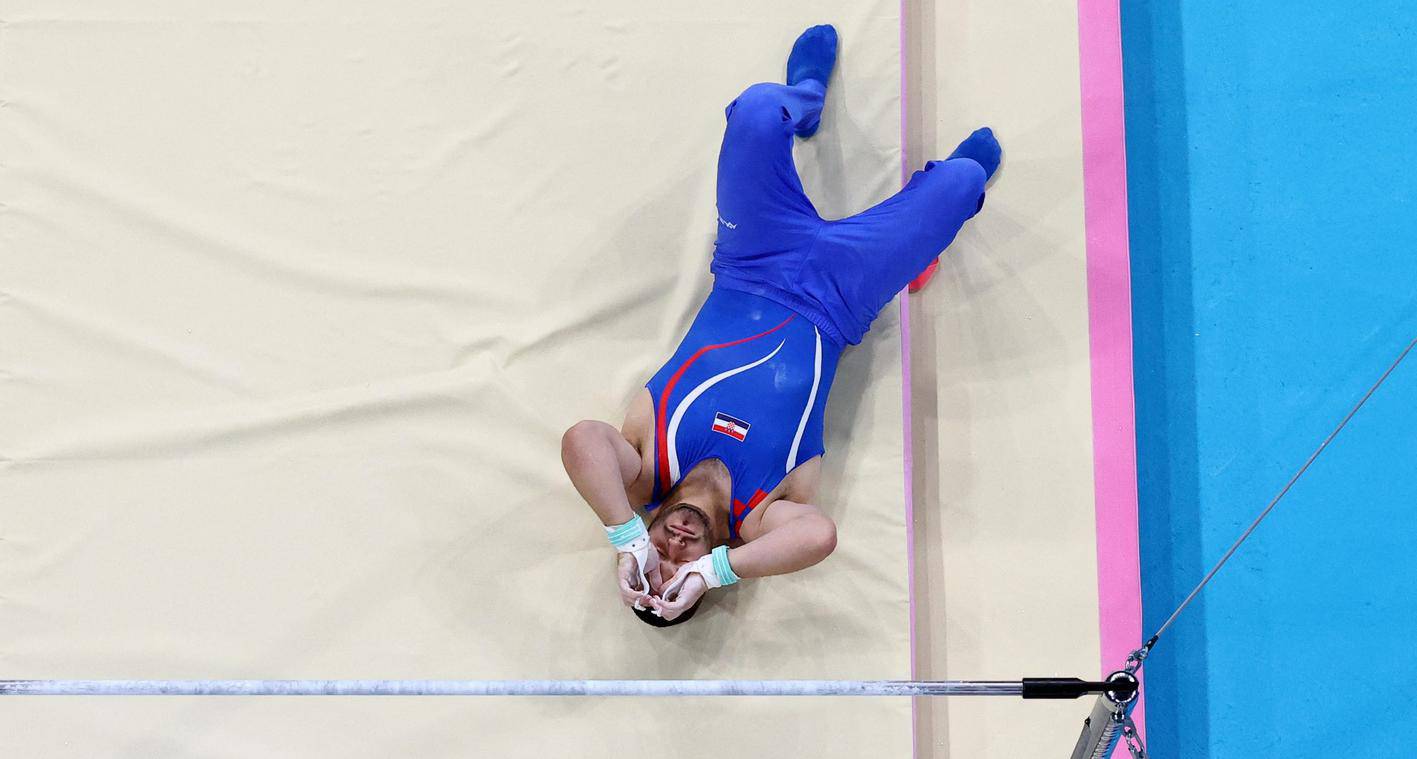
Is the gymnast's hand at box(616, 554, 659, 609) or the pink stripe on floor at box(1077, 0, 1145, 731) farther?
the pink stripe on floor at box(1077, 0, 1145, 731)

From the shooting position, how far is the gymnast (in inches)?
80.5

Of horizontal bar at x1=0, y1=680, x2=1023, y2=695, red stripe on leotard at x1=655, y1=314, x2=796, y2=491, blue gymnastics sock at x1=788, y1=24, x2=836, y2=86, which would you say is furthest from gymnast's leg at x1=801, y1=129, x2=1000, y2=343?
horizontal bar at x1=0, y1=680, x2=1023, y2=695

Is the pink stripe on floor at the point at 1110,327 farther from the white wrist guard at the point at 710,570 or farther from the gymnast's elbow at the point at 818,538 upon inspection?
the white wrist guard at the point at 710,570

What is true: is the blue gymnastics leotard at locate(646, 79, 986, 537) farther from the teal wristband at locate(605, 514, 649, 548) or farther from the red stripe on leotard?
the teal wristband at locate(605, 514, 649, 548)

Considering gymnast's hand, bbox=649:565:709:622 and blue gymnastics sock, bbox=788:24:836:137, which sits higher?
blue gymnastics sock, bbox=788:24:836:137

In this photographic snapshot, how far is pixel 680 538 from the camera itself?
2.03 m

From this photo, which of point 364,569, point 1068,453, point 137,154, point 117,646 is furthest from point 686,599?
point 137,154

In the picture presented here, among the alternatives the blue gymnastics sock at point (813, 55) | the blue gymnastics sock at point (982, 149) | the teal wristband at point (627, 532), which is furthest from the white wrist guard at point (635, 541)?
the blue gymnastics sock at point (982, 149)

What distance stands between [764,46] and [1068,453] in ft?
3.84

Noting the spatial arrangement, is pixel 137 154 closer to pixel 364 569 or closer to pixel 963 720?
pixel 364 569

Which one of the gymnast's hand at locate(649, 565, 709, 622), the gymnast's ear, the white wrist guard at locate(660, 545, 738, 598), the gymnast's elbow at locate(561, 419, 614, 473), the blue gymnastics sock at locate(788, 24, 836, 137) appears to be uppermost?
the blue gymnastics sock at locate(788, 24, 836, 137)

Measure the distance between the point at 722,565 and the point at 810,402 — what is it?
408 mm

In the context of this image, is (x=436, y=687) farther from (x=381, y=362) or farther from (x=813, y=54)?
(x=813, y=54)

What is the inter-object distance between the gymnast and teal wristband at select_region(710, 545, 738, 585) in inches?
1.0
